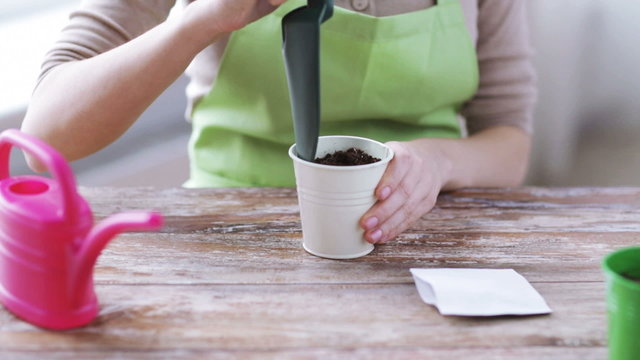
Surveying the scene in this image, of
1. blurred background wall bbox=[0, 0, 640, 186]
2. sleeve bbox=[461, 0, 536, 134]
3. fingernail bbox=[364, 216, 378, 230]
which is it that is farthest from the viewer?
blurred background wall bbox=[0, 0, 640, 186]

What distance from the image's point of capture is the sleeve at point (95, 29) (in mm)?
1141

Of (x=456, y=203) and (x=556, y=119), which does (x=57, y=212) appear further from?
(x=556, y=119)

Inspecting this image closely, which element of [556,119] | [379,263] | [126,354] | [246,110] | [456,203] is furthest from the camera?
[556,119]

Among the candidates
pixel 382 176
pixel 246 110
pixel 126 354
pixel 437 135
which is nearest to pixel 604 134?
pixel 437 135

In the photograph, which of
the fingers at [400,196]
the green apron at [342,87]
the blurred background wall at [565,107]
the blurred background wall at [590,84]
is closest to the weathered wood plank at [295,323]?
the fingers at [400,196]

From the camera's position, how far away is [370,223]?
88 centimetres

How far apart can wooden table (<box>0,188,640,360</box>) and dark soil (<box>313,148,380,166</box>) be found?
0.11 meters

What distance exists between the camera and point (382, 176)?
89 centimetres

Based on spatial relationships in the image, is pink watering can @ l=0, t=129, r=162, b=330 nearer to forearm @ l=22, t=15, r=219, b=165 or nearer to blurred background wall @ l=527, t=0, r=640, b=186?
forearm @ l=22, t=15, r=219, b=165

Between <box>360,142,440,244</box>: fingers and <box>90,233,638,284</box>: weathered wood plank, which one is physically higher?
<box>360,142,440,244</box>: fingers

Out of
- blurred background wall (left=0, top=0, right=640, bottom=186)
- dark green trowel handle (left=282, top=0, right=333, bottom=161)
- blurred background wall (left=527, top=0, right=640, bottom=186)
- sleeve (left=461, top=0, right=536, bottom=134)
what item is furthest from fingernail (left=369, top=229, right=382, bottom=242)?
blurred background wall (left=527, top=0, right=640, bottom=186)

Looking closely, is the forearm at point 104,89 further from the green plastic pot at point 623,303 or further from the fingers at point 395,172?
the green plastic pot at point 623,303

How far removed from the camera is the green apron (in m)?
1.21

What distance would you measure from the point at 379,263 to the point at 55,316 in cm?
37
